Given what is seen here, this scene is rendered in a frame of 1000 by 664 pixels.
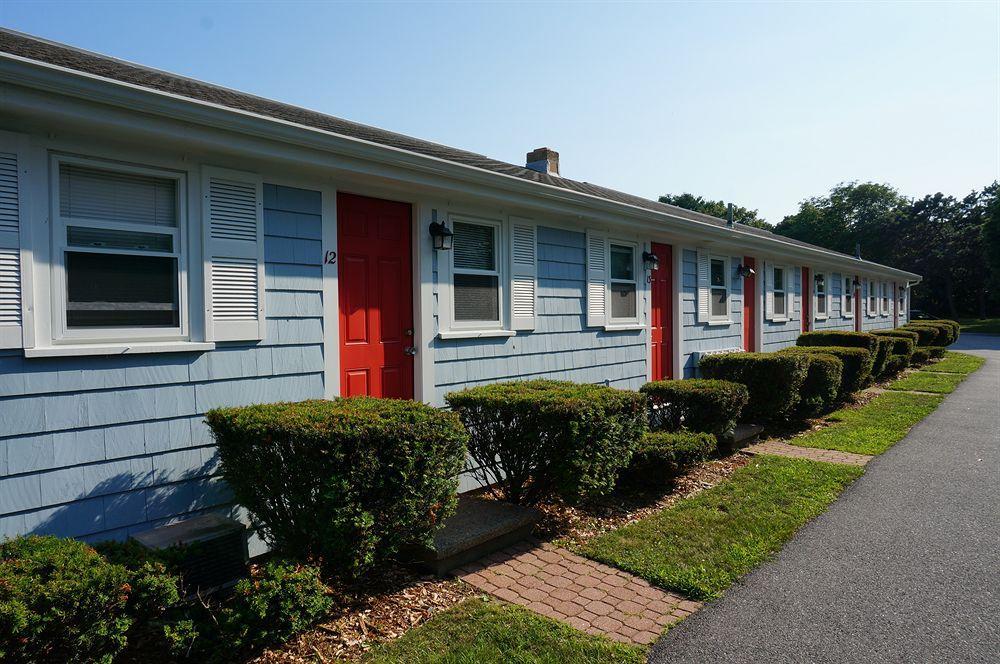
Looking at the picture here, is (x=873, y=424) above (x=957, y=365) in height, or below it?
below

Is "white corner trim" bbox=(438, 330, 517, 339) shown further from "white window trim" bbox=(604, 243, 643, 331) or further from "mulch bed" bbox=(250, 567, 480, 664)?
"mulch bed" bbox=(250, 567, 480, 664)

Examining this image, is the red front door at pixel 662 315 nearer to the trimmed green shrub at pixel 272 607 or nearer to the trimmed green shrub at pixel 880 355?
the trimmed green shrub at pixel 880 355

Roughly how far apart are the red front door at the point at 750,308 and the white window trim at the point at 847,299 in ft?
23.7

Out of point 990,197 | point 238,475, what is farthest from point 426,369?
point 990,197

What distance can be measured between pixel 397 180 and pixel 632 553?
3346 millimetres

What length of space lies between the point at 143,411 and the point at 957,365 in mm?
20264

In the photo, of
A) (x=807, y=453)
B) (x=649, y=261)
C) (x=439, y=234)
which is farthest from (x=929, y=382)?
(x=439, y=234)

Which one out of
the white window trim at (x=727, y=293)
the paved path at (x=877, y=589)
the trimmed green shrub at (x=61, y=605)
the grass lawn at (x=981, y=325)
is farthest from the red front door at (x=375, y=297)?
the grass lawn at (x=981, y=325)

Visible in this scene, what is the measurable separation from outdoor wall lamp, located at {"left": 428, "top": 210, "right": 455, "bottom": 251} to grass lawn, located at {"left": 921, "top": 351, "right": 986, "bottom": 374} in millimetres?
15851

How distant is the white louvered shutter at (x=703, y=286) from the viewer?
10336 millimetres

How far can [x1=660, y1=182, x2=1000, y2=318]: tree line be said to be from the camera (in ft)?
164

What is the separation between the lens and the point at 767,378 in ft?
27.7

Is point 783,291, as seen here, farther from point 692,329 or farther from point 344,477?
point 344,477

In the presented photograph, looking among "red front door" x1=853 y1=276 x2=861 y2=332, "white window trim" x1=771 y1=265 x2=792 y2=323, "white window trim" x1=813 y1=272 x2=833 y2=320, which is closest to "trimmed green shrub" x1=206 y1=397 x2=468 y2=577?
"white window trim" x1=771 y1=265 x2=792 y2=323
